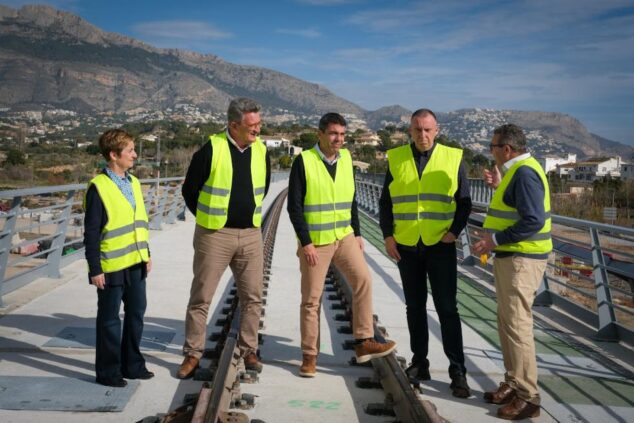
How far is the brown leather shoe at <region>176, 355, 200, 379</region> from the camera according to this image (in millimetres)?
4594

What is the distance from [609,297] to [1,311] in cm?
622

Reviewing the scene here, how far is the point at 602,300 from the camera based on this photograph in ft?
21.2

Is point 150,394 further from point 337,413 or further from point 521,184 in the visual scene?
point 521,184

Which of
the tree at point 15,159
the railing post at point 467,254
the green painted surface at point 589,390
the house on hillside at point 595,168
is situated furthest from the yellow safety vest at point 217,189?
the house on hillside at point 595,168

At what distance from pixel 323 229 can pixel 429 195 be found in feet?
2.76

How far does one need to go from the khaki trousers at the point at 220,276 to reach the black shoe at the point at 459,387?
1.52 metres

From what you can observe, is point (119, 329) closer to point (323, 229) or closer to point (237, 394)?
point (237, 394)

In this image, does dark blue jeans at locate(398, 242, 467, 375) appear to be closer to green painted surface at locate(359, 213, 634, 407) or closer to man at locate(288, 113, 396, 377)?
man at locate(288, 113, 396, 377)

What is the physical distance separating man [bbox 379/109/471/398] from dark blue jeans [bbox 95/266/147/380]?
1.97 m

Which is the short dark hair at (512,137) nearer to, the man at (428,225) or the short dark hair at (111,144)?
the man at (428,225)

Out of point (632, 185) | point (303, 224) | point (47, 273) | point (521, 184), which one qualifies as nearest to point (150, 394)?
point (303, 224)

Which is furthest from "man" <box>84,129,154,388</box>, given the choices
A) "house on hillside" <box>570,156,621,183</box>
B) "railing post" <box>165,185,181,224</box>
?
"house on hillside" <box>570,156,621,183</box>

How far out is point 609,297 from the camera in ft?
21.3

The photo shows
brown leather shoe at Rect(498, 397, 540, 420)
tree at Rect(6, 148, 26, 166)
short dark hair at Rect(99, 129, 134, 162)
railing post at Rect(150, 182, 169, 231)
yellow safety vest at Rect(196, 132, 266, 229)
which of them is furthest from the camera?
tree at Rect(6, 148, 26, 166)
